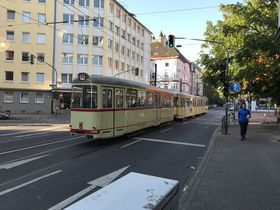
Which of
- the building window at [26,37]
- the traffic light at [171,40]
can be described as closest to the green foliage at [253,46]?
the traffic light at [171,40]

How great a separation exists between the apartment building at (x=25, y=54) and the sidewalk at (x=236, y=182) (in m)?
42.7

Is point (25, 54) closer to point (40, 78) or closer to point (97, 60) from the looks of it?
point (40, 78)

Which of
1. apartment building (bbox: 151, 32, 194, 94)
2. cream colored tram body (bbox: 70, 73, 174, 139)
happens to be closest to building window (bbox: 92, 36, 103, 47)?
cream colored tram body (bbox: 70, 73, 174, 139)

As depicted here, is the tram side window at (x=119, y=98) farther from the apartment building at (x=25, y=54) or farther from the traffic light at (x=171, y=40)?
the apartment building at (x=25, y=54)

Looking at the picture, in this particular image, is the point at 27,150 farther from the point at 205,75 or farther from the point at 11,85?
the point at 11,85

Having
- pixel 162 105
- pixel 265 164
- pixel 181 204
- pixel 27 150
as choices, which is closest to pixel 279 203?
pixel 181 204

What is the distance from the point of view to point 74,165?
10633 millimetres

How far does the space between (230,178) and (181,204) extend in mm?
2816

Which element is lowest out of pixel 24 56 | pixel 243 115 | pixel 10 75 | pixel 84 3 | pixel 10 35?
pixel 243 115

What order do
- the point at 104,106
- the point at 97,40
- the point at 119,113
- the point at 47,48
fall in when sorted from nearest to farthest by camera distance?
the point at 104,106, the point at 119,113, the point at 47,48, the point at 97,40

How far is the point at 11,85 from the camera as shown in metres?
51.8

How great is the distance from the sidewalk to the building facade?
3849 centimetres

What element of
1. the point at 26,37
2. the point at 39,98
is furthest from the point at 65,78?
the point at 26,37

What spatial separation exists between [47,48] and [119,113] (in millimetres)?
39321
